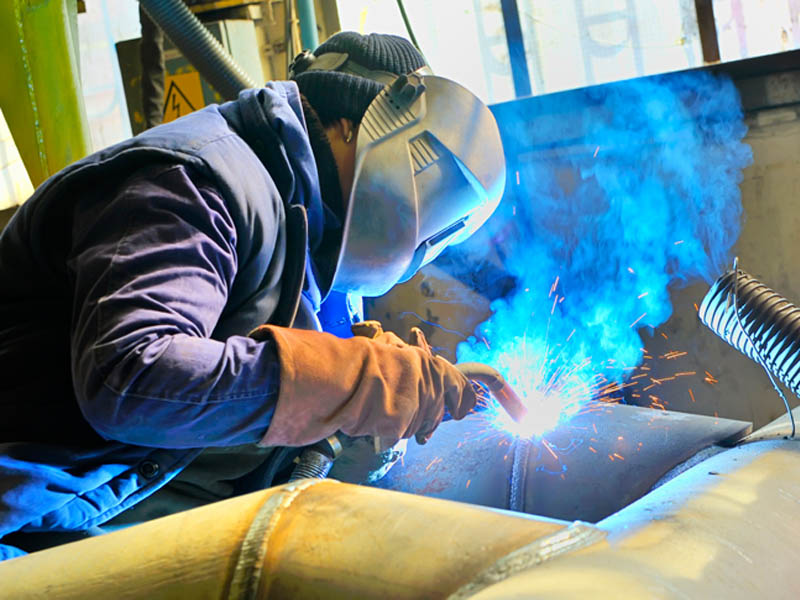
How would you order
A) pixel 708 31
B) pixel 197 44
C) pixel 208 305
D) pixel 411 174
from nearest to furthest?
pixel 208 305 < pixel 411 174 < pixel 197 44 < pixel 708 31

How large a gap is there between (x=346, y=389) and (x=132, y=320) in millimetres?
372

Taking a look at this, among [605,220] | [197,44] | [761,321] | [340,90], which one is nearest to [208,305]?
[340,90]

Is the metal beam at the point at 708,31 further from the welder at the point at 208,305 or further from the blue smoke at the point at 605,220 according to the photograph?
the welder at the point at 208,305

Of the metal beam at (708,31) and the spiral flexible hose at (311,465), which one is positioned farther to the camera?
the metal beam at (708,31)

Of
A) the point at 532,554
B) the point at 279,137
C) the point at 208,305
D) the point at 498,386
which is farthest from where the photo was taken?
the point at 498,386

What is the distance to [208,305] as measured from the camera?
48.9 inches

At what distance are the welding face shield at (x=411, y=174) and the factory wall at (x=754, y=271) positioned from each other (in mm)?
1349

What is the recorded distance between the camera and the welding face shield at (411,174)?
5.30ft

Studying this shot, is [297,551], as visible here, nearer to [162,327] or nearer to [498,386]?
[162,327]

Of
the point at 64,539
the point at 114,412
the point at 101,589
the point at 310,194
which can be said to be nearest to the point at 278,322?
the point at 310,194

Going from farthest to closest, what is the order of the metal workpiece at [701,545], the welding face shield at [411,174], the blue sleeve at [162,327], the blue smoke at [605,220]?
the blue smoke at [605,220]
the welding face shield at [411,174]
the blue sleeve at [162,327]
the metal workpiece at [701,545]

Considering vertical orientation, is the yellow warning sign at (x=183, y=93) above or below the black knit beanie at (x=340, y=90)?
above

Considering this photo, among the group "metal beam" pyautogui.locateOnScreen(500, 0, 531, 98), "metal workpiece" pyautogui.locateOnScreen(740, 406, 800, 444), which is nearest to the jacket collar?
"metal workpiece" pyautogui.locateOnScreen(740, 406, 800, 444)

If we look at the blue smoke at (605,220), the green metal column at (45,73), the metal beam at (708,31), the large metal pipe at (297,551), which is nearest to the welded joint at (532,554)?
the large metal pipe at (297,551)
